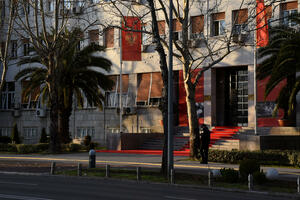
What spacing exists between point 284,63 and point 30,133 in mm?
29229

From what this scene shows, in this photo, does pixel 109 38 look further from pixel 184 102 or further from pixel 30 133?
pixel 30 133

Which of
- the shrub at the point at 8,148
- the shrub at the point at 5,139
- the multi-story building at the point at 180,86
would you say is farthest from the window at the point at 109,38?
the shrub at the point at 8,148

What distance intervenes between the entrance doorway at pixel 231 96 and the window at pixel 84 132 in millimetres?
11446

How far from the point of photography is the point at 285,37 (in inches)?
1271

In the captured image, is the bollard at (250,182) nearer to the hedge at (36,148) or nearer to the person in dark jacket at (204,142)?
the person in dark jacket at (204,142)

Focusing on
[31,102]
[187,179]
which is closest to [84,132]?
[31,102]

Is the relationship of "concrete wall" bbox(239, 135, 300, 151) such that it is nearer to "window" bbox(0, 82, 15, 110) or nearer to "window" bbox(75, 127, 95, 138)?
"window" bbox(75, 127, 95, 138)

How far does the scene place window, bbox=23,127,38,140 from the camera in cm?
5111

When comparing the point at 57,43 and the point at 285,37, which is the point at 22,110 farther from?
the point at 285,37

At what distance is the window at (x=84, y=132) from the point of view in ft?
153

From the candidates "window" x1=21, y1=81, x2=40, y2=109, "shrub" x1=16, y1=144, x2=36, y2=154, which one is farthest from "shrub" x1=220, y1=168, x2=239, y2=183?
"window" x1=21, y1=81, x2=40, y2=109

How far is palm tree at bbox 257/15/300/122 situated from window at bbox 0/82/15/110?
2748cm

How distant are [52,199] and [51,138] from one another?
71.2ft

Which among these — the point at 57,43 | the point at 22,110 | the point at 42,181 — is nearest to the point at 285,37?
the point at 57,43
